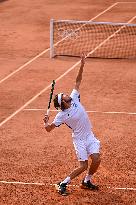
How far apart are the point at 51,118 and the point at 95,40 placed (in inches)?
417

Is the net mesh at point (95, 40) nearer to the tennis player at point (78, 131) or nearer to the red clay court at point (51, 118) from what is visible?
the red clay court at point (51, 118)

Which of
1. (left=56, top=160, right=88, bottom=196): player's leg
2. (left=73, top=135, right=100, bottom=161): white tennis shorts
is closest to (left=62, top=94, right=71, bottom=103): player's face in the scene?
(left=73, top=135, right=100, bottom=161): white tennis shorts

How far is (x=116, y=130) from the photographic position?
630 inches

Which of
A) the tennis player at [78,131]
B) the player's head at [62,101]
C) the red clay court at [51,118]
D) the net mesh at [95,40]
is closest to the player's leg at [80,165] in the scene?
the tennis player at [78,131]

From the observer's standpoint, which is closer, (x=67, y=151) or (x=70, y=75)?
(x=67, y=151)

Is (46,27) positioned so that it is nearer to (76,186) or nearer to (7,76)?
(7,76)

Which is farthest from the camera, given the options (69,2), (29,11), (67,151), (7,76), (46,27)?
(69,2)

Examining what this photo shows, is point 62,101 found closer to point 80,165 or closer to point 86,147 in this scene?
point 86,147

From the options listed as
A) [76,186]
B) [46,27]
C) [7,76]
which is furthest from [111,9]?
[76,186]

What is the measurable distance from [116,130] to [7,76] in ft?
24.1

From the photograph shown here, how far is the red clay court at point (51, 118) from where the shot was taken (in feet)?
40.7

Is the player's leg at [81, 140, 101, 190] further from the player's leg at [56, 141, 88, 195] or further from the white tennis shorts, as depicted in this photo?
the player's leg at [56, 141, 88, 195]

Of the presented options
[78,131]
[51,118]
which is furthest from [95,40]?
[78,131]

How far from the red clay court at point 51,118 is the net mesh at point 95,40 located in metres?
0.78
